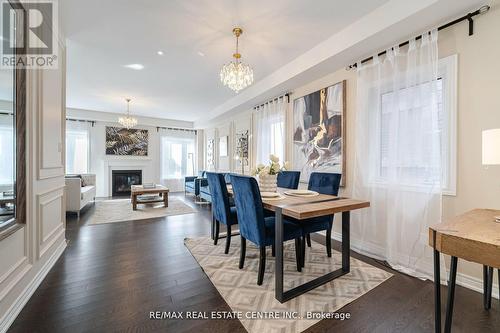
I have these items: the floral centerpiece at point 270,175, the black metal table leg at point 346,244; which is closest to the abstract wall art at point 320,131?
the black metal table leg at point 346,244

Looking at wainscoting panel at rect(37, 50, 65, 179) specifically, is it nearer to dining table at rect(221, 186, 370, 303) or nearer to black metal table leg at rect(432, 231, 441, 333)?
dining table at rect(221, 186, 370, 303)

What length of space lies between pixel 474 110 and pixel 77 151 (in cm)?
850

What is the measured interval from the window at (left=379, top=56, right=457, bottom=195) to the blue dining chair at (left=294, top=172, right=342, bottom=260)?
1.98ft

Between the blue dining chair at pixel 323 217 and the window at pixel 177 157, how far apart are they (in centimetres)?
640

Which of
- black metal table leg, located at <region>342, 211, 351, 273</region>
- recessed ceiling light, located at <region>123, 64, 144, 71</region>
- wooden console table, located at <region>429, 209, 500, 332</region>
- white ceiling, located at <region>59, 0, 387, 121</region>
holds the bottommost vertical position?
black metal table leg, located at <region>342, 211, 351, 273</region>

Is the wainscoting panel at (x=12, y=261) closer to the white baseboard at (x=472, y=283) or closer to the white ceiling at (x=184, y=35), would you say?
the white ceiling at (x=184, y=35)

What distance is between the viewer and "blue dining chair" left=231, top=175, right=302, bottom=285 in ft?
5.94

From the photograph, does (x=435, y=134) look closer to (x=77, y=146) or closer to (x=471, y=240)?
(x=471, y=240)

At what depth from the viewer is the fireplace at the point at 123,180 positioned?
23.3ft

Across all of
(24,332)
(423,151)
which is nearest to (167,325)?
(24,332)

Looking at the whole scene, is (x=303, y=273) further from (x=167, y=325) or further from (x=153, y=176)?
(x=153, y=176)

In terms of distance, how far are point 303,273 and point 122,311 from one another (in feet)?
5.07

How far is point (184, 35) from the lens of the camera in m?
2.66

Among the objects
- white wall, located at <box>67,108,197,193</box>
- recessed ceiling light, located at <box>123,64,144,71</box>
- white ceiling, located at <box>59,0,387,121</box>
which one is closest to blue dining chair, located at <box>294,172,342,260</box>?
white ceiling, located at <box>59,0,387,121</box>
